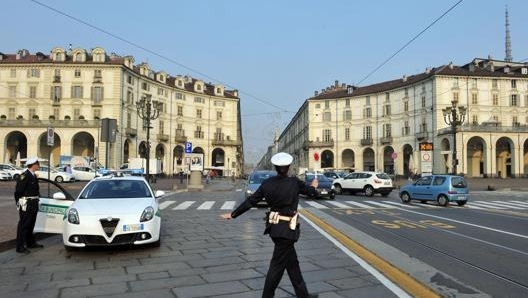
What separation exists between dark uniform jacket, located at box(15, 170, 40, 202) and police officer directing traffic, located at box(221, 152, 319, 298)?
582 cm

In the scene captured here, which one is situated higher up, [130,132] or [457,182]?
[130,132]

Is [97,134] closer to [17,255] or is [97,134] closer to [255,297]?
[17,255]

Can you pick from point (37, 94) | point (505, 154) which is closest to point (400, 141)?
point (505, 154)

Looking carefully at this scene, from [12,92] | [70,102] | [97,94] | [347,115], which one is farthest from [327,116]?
[12,92]

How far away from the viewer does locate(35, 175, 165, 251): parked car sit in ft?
27.8

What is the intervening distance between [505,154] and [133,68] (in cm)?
6174

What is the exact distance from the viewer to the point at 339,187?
33.9 metres

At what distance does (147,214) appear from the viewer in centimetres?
895

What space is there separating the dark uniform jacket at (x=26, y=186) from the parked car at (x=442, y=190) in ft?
60.4

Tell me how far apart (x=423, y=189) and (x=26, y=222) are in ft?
63.2

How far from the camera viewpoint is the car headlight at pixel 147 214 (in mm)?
8820

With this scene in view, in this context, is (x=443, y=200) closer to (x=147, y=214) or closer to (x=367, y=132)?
(x=147, y=214)

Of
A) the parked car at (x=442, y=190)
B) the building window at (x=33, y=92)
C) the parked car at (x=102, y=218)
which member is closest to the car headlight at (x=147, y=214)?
the parked car at (x=102, y=218)

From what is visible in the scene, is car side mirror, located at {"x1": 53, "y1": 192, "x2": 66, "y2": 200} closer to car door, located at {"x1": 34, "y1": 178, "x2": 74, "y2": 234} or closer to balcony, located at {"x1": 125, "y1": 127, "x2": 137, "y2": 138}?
car door, located at {"x1": 34, "y1": 178, "x2": 74, "y2": 234}
